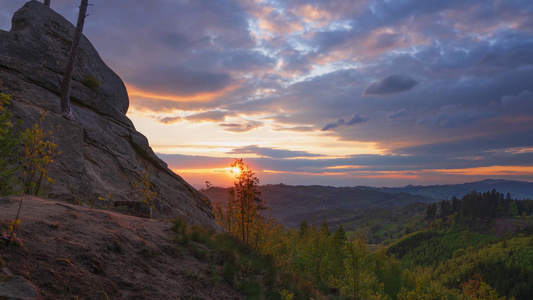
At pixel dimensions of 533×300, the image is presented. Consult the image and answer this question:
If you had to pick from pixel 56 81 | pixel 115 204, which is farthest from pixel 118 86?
pixel 115 204

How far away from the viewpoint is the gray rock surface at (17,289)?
415cm

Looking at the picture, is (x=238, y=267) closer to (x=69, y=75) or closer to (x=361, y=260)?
(x=69, y=75)

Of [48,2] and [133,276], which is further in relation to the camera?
[48,2]

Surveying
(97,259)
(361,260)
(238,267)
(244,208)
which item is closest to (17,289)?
(97,259)

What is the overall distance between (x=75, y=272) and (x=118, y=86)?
27.2 meters

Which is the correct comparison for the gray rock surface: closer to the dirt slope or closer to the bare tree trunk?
the dirt slope

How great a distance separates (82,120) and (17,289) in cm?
1838

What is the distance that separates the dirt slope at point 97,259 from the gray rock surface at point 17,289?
1.00ft

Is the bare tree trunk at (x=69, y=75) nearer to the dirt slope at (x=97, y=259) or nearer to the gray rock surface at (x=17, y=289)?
the dirt slope at (x=97, y=259)

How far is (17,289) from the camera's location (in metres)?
4.32

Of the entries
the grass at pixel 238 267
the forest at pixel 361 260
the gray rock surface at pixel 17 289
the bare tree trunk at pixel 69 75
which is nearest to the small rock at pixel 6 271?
the gray rock surface at pixel 17 289

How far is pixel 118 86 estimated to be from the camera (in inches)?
1147

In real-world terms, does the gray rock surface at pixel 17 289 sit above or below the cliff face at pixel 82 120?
below

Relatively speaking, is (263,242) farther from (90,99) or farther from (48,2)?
(48,2)
